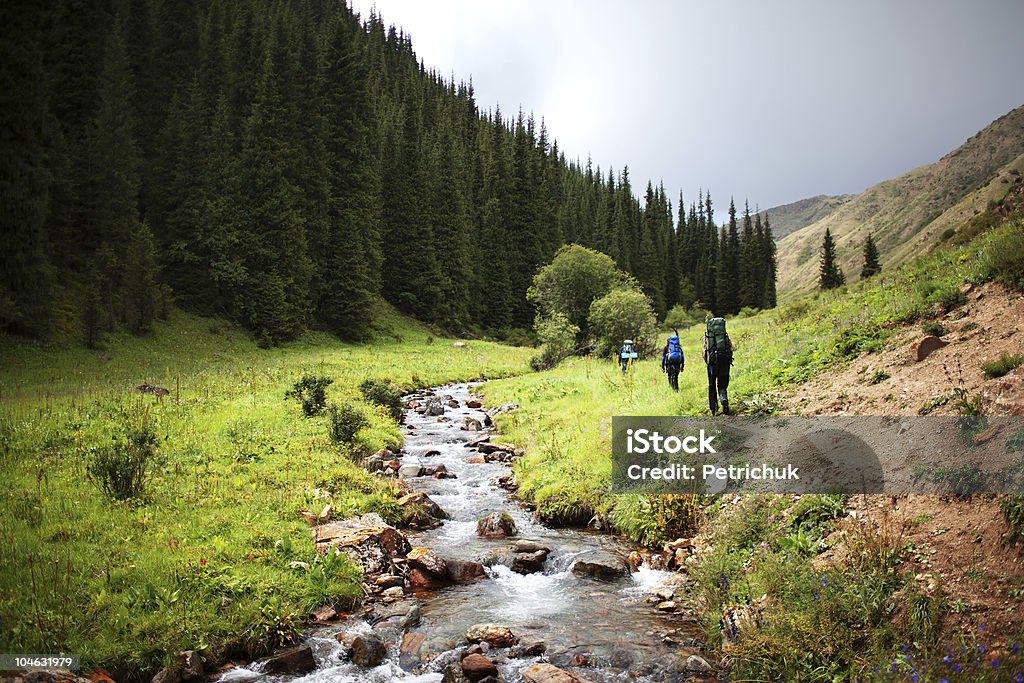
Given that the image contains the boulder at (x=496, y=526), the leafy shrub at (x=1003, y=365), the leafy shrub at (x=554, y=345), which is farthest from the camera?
the leafy shrub at (x=554, y=345)

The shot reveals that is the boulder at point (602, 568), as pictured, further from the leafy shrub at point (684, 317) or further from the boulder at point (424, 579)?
the leafy shrub at point (684, 317)

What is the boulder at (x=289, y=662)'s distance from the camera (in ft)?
21.1

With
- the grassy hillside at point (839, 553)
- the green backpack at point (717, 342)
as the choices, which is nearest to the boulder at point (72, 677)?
the grassy hillside at point (839, 553)

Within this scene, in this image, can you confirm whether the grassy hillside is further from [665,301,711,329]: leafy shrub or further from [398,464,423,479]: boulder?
[665,301,711,329]: leafy shrub

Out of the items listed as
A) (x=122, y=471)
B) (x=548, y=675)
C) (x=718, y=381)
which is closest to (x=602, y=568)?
(x=548, y=675)

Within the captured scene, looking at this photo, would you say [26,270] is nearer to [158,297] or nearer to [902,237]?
[158,297]

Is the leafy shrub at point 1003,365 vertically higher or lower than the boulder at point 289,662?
higher

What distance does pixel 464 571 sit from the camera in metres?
9.15

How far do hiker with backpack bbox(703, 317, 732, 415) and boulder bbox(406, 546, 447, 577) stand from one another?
7.08 meters

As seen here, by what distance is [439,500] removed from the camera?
508 inches

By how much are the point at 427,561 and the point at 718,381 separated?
7528 millimetres

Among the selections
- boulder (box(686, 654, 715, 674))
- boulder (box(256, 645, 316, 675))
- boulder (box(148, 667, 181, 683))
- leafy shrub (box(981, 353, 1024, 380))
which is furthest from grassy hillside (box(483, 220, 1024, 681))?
boulder (box(148, 667, 181, 683))

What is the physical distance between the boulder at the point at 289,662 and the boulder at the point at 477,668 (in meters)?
1.87

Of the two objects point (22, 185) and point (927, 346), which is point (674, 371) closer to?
point (927, 346)
